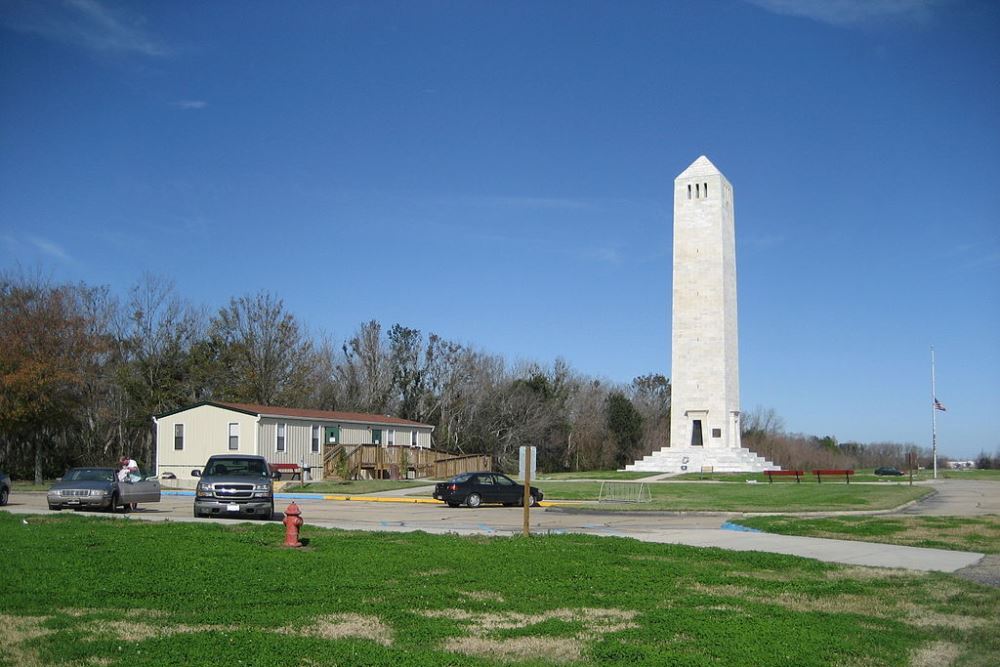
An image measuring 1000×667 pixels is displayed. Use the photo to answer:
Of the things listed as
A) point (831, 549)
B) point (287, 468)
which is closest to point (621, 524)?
point (831, 549)

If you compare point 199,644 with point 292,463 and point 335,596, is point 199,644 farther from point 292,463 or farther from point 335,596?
point 292,463

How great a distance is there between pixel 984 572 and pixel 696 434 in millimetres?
52114

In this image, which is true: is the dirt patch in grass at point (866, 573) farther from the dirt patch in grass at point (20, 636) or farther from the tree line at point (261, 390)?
the tree line at point (261, 390)

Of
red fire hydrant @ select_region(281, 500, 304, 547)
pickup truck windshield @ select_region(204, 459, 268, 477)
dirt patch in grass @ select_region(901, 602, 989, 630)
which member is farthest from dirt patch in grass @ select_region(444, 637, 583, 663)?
pickup truck windshield @ select_region(204, 459, 268, 477)

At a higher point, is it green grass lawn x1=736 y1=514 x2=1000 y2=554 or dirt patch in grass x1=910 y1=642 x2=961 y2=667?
dirt patch in grass x1=910 y1=642 x2=961 y2=667

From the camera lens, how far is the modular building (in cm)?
4459

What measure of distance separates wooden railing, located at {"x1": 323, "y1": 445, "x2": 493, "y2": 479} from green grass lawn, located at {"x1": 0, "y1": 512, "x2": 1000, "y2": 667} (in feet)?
106

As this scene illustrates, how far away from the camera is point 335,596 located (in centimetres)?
1086

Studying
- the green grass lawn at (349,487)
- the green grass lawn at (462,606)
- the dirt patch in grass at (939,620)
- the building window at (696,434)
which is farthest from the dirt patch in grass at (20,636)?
the building window at (696,434)

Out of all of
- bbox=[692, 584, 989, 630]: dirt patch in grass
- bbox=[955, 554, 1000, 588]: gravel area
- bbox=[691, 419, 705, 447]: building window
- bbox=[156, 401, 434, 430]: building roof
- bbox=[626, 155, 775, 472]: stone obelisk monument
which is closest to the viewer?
bbox=[692, 584, 989, 630]: dirt patch in grass

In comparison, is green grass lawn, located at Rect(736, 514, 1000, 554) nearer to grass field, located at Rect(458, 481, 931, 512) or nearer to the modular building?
→ grass field, located at Rect(458, 481, 931, 512)

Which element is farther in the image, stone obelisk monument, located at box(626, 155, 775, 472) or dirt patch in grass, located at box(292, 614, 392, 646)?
stone obelisk monument, located at box(626, 155, 775, 472)

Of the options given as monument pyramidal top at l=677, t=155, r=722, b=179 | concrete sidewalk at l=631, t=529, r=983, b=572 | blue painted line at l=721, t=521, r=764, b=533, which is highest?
monument pyramidal top at l=677, t=155, r=722, b=179

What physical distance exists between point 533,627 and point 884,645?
341 centimetres
